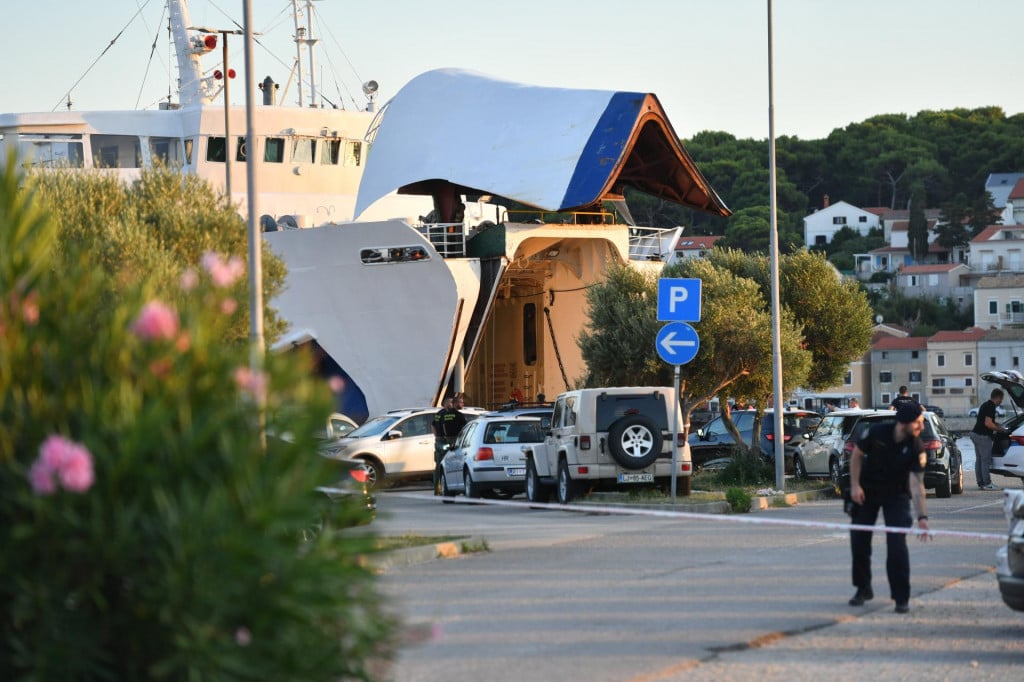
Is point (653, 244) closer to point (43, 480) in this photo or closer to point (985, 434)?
point (985, 434)

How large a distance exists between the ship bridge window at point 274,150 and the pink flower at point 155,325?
1881 inches

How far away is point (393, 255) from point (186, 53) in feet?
50.7

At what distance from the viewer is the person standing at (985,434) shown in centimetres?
2456

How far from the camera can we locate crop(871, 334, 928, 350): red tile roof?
4449 inches

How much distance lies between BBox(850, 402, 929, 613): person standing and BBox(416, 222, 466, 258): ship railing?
114ft

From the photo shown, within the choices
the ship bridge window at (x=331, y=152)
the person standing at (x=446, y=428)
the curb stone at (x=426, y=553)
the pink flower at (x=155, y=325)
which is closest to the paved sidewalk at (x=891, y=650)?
the pink flower at (x=155, y=325)

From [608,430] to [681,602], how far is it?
1068cm

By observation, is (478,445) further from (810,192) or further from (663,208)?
(810,192)

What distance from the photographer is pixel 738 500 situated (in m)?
20.5

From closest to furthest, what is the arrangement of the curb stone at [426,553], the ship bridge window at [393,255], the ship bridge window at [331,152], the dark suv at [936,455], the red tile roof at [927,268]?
the curb stone at [426,553]
the dark suv at [936,455]
the ship bridge window at [393,255]
the ship bridge window at [331,152]
the red tile roof at [927,268]

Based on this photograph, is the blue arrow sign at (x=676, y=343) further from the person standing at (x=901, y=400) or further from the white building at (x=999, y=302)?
the white building at (x=999, y=302)

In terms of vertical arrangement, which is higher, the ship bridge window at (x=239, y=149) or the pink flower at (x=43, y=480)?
the ship bridge window at (x=239, y=149)

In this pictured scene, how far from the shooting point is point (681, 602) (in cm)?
1071

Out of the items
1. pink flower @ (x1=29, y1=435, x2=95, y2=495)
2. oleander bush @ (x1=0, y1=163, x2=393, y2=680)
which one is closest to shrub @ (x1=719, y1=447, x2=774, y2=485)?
oleander bush @ (x1=0, y1=163, x2=393, y2=680)
